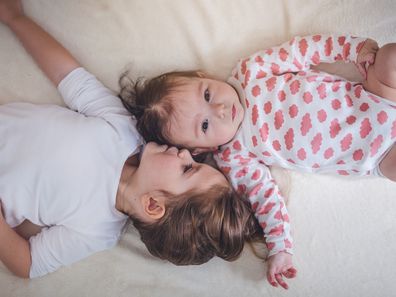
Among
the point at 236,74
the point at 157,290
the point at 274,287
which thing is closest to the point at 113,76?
the point at 236,74

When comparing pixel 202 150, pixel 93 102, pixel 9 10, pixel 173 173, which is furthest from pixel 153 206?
pixel 9 10

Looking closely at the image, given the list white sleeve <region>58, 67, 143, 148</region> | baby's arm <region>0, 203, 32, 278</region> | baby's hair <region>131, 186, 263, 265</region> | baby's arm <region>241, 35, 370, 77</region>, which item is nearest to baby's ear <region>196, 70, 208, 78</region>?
baby's arm <region>241, 35, 370, 77</region>

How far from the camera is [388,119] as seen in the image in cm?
A: 107

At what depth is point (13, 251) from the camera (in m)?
1.10

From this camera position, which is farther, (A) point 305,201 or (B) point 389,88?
(A) point 305,201

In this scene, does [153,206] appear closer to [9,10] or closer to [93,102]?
[93,102]

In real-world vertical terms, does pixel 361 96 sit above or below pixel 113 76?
below

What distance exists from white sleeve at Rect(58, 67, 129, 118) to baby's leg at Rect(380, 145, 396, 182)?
26.7 inches

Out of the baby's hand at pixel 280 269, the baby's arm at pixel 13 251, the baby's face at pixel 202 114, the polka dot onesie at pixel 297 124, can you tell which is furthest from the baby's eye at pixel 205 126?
the baby's arm at pixel 13 251

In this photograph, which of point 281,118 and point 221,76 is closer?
point 281,118

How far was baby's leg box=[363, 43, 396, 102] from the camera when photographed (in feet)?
3.38

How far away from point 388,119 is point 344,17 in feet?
1.08

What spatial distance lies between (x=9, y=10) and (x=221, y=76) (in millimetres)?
618

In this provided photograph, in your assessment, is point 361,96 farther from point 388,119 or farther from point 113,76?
point 113,76
